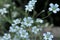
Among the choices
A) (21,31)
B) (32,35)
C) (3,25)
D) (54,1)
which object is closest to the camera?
(21,31)

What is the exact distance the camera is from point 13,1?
2311 millimetres

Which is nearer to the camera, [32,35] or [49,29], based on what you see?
[32,35]

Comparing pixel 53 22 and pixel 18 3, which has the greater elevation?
pixel 18 3

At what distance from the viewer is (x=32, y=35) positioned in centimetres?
139

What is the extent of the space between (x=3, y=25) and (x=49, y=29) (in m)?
0.43

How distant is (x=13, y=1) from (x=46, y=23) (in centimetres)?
41

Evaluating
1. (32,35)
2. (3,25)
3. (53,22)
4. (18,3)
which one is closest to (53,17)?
(53,22)

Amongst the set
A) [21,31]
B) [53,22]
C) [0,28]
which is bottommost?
[21,31]

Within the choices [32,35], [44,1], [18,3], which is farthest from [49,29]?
[32,35]

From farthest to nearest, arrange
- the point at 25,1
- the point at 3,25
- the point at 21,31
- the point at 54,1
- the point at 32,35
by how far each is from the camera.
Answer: the point at 25,1
the point at 3,25
the point at 54,1
the point at 32,35
the point at 21,31

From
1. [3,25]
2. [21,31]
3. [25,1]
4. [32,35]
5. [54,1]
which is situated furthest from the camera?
[25,1]

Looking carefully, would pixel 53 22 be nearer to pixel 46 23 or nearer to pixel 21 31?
pixel 46 23

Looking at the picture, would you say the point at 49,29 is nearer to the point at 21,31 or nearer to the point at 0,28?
the point at 0,28

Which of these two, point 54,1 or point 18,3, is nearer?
point 54,1
